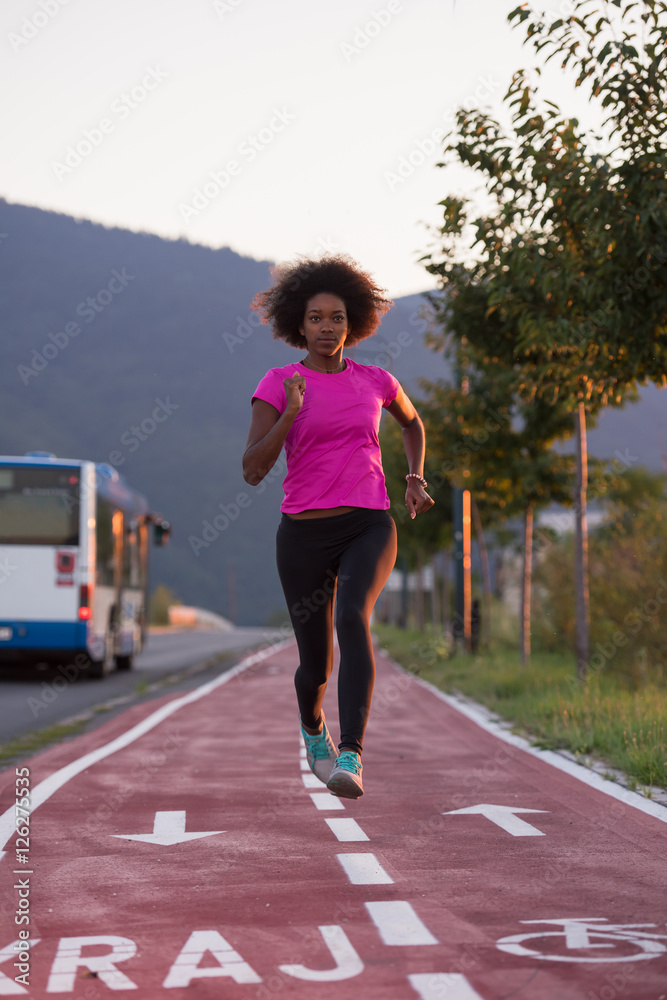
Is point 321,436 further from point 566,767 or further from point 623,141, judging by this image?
point 623,141

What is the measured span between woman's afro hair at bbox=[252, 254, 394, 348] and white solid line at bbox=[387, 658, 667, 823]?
281 cm

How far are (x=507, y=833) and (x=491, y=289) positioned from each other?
5.75 metres

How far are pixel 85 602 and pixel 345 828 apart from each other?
47.2 feet

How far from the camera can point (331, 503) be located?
204 inches

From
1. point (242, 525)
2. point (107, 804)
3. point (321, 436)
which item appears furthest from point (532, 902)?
point (242, 525)

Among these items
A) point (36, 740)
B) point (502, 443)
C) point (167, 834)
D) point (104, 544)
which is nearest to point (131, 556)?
point (104, 544)

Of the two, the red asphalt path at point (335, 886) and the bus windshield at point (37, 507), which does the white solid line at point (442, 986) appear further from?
the bus windshield at point (37, 507)

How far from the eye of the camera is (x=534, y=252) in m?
10.2

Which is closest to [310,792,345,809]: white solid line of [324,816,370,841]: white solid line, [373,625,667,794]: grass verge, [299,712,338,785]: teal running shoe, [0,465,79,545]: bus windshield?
[324,816,370,841]: white solid line

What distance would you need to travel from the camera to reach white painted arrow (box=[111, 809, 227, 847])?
231 inches

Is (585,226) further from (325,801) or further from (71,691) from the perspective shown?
(71,691)

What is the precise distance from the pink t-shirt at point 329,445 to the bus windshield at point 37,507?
15127 millimetres

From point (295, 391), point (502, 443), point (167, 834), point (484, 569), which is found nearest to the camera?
point (295, 391)

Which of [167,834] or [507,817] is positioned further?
[507,817]
